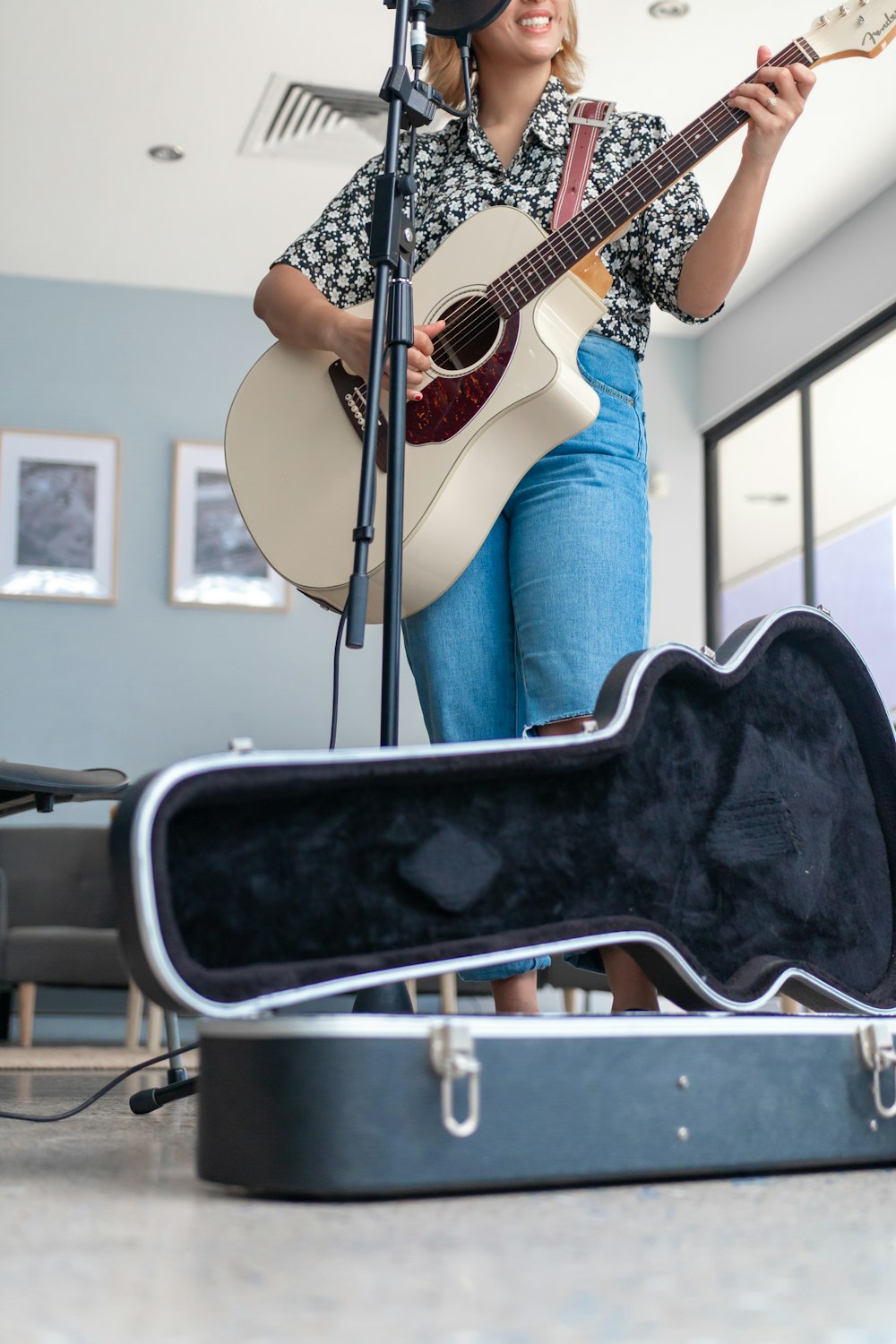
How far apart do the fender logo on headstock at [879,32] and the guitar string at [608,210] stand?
8cm

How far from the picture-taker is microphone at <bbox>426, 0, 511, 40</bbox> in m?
1.48

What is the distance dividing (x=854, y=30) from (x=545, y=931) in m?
1.17

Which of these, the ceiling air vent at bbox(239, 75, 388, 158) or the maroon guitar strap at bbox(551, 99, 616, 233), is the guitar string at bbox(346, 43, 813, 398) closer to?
the maroon guitar strap at bbox(551, 99, 616, 233)

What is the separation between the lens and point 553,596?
56.7 inches

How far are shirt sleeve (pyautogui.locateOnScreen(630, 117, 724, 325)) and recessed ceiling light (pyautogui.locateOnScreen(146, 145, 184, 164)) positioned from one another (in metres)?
3.27

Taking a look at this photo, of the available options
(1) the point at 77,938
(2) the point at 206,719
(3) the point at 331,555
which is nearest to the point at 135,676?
(2) the point at 206,719

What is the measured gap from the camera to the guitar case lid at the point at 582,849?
0.93 m

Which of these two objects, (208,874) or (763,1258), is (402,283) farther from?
(763,1258)

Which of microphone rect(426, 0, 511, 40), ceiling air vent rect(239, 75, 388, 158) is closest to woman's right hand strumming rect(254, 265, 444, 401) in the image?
microphone rect(426, 0, 511, 40)

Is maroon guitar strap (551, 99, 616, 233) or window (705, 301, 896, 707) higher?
window (705, 301, 896, 707)

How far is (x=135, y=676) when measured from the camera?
5.26 m

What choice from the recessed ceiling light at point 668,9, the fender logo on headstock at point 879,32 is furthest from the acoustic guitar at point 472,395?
the recessed ceiling light at point 668,9

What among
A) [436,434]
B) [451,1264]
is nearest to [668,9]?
[436,434]

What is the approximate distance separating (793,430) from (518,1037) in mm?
4689
